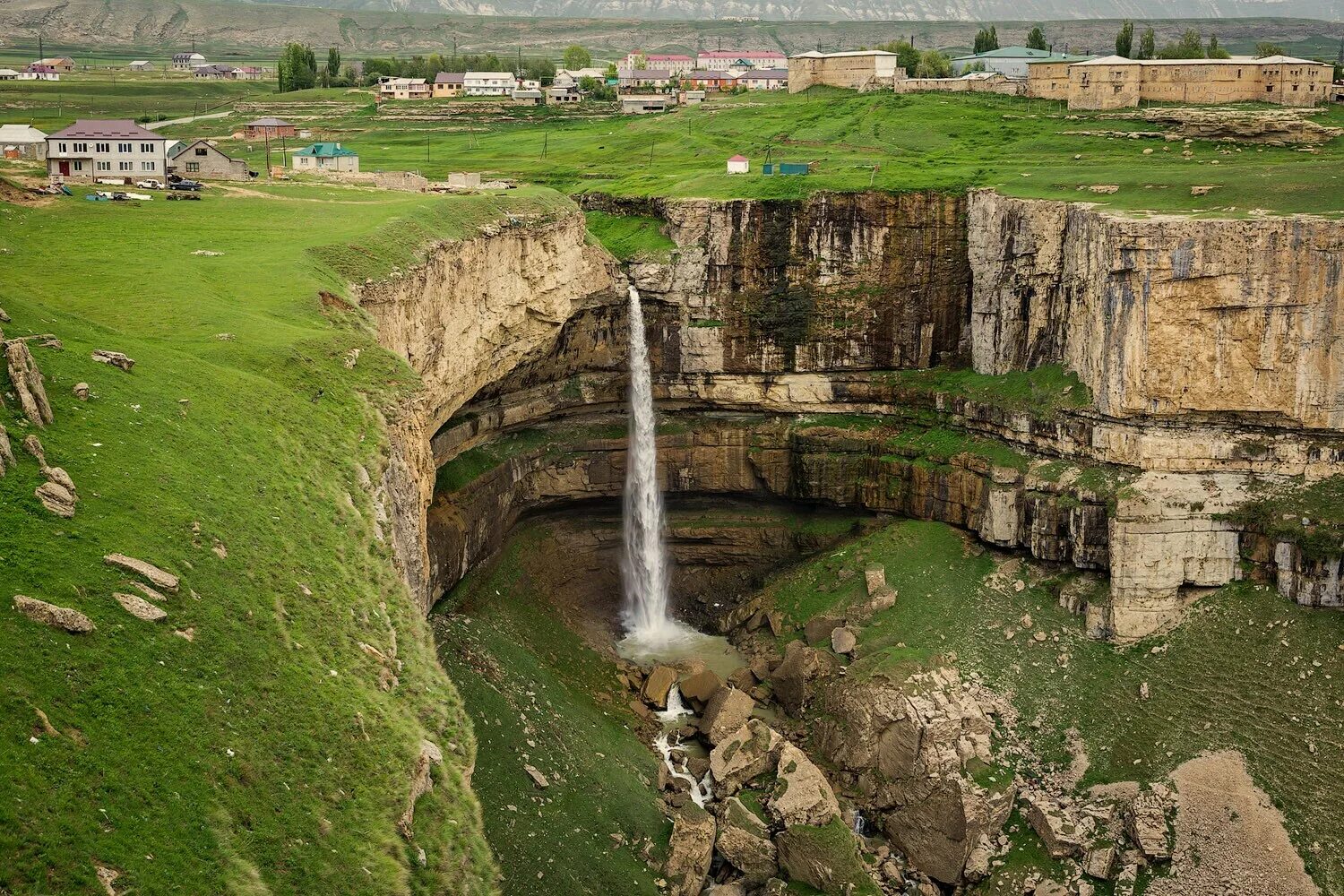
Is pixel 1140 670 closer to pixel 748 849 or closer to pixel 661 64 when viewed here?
pixel 748 849

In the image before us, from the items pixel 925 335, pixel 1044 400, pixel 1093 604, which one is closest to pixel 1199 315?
pixel 1044 400

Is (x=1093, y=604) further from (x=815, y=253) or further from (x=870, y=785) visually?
(x=815, y=253)

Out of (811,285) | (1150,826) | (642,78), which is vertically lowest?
(1150,826)

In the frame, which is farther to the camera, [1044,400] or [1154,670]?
[1044,400]

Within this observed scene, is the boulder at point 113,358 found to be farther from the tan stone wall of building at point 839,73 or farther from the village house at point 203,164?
the tan stone wall of building at point 839,73

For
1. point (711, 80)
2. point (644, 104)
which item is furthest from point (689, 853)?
point (711, 80)

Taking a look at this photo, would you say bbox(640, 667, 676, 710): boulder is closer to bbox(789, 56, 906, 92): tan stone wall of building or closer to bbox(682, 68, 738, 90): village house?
bbox(789, 56, 906, 92): tan stone wall of building
